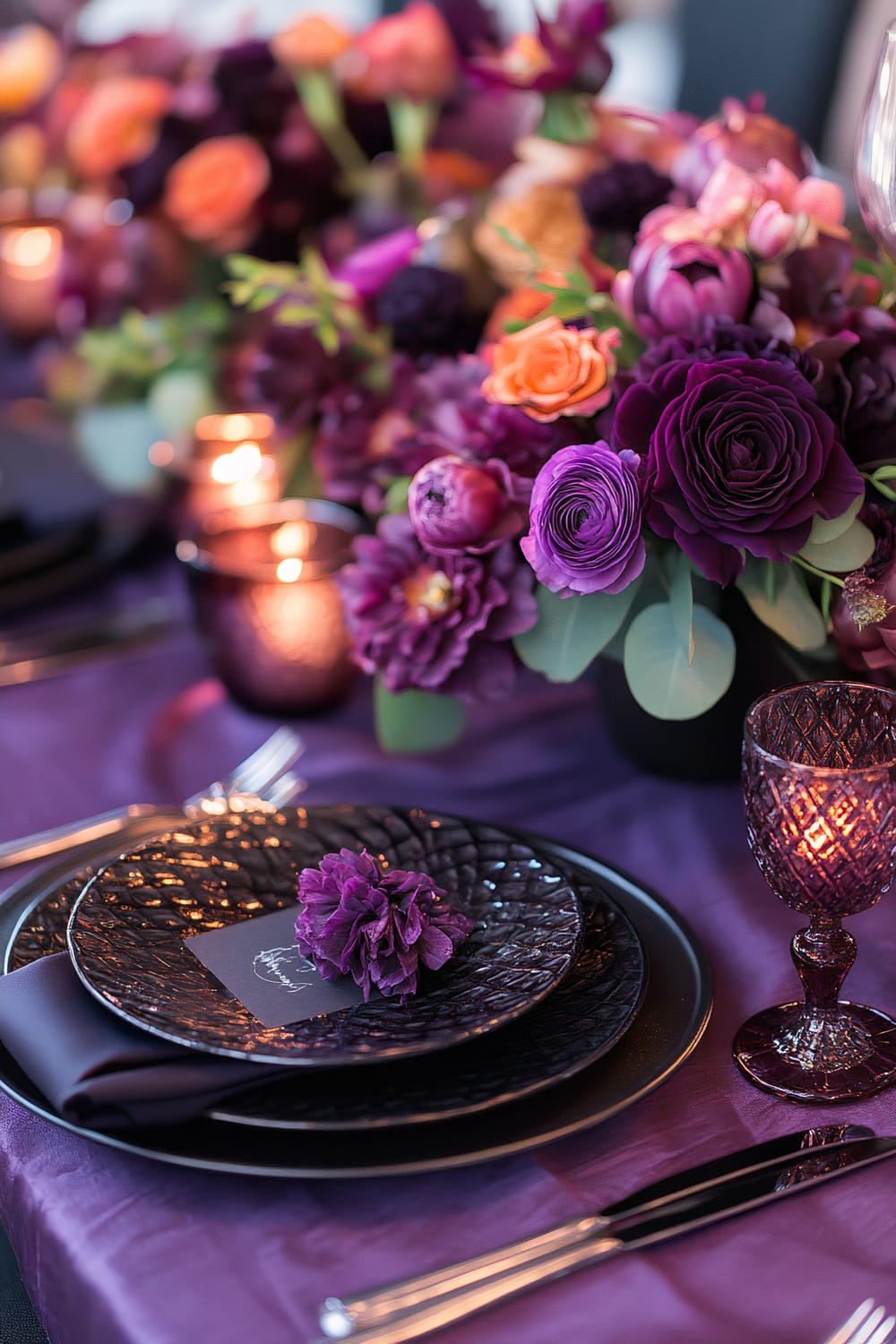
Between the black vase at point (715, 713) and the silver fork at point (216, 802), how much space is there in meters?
0.22

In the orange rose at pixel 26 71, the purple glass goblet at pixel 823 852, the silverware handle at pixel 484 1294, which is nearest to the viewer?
the silverware handle at pixel 484 1294

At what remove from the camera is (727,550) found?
2.21 feet

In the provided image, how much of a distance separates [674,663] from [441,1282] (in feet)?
1.13

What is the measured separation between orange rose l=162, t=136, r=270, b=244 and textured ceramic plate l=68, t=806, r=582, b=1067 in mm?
780

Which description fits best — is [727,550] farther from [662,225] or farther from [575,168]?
[575,168]

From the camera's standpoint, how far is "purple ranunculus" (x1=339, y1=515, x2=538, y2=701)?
757 mm

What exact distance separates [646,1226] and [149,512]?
0.92m

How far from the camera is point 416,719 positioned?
0.86 meters

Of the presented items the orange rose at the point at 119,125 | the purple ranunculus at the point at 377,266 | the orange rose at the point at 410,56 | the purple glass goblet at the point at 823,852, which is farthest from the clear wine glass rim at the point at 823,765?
the orange rose at the point at 119,125

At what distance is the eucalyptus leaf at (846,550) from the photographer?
69 cm

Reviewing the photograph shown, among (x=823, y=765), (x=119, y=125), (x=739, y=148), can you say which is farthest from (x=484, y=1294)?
(x=119, y=125)

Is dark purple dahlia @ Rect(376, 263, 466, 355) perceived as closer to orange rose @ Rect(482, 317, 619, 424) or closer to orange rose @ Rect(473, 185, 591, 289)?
orange rose @ Rect(473, 185, 591, 289)

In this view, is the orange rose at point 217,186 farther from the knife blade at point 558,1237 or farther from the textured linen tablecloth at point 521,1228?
the knife blade at point 558,1237

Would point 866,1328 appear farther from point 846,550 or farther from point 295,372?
point 295,372
